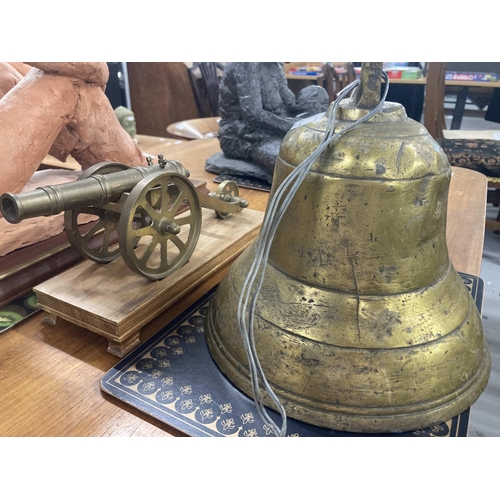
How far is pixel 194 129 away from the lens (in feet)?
9.55

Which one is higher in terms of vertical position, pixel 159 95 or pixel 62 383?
pixel 159 95

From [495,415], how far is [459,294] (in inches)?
18.6

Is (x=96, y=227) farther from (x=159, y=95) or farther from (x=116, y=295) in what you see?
(x=159, y=95)

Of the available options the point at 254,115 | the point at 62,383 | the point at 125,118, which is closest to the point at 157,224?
the point at 62,383

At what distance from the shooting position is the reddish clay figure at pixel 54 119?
1.19 m

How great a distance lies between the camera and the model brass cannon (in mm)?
929

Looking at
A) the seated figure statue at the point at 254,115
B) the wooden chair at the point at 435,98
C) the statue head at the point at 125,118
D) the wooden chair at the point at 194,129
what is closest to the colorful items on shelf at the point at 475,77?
the wooden chair at the point at 435,98

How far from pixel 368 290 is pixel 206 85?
325cm

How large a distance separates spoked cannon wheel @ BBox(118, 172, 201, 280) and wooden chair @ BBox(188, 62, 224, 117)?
267cm

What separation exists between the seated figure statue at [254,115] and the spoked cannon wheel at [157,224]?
2.92 ft

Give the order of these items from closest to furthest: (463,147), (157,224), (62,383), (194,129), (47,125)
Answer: (62,383) < (157,224) < (47,125) < (463,147) < (194,129)

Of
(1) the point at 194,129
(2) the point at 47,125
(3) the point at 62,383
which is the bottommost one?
(3) the point at 62,383

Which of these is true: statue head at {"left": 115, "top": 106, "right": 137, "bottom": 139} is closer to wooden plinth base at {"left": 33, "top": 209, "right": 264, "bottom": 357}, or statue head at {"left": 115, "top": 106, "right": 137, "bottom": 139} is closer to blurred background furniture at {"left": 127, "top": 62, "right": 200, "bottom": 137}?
blurred background furniture at {"left": 127, "top": 62, "right": 200, "bottom": 137}

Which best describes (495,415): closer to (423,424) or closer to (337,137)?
(423,424)
